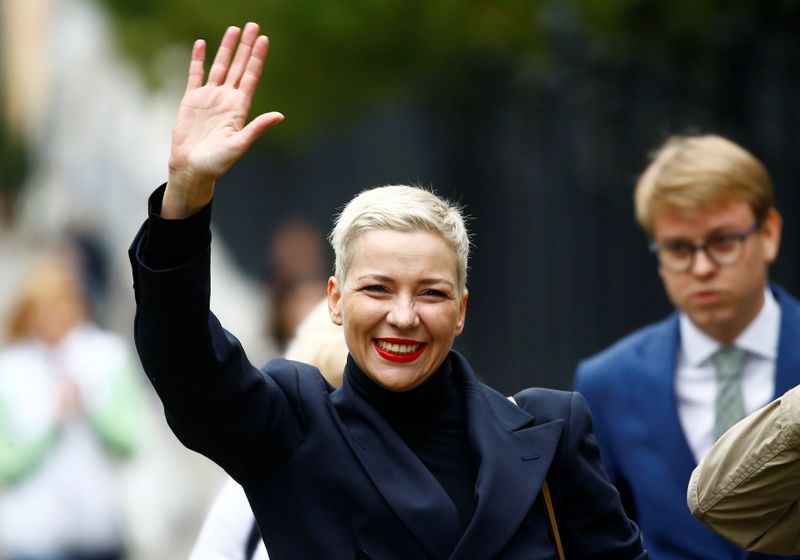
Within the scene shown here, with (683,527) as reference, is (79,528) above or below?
below

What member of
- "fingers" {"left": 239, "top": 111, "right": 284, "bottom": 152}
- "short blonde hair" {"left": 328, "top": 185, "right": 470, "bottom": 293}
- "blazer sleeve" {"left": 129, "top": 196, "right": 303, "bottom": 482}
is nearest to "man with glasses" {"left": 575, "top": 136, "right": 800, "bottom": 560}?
"short blonde hair" {"left": 328, "top": 185, "right": 470, "bottom": 293}

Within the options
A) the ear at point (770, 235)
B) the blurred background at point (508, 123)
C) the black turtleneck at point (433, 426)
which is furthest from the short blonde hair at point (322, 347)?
the blurred background at point (508, 123)

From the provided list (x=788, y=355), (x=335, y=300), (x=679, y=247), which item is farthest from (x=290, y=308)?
(x=335, y=300)

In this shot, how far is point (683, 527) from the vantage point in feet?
17.0

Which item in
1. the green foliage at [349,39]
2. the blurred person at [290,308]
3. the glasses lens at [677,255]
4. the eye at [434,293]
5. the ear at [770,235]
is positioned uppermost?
the green foliage at [349,39]

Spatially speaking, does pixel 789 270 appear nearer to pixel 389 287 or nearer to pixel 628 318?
pixel 628 318

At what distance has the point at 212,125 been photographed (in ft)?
12.0

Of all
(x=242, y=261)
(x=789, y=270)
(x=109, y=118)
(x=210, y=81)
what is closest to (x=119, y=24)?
(x=789, y=270)

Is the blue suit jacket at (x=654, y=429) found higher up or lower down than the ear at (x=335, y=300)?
lower down

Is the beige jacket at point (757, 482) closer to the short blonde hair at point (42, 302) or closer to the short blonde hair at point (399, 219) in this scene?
the short blonde hair at point (399, 219)

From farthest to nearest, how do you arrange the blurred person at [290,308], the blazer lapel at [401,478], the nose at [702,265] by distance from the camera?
1. the blurred person at [290,308]
2. the nose at [702,265]
3. the blazer lapel at [401,478]

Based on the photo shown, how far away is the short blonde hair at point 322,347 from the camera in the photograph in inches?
191

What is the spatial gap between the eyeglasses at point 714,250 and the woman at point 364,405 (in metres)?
1.64

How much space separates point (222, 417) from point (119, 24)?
10.0 m
